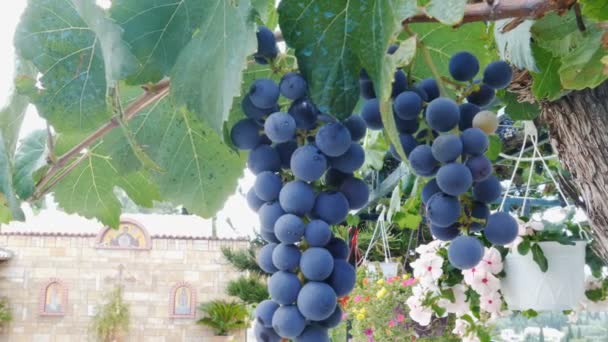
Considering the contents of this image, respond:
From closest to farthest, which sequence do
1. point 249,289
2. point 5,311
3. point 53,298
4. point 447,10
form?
point 447,10, point 249,289, point 5,311, point 53,298

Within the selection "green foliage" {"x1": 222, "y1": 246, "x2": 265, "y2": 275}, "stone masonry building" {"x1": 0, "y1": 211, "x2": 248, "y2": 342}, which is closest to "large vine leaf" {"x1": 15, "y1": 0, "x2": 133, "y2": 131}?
"green foliage" {"x1": 222, "y1": 246, "x2": 265, "y2": 275}

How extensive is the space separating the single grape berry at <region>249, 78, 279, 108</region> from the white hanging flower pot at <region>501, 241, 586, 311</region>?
1.09 meters

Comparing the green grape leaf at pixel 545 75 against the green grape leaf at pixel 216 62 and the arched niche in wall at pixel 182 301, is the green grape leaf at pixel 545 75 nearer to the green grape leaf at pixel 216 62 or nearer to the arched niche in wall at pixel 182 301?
the green grape leaf at pixel 216 62

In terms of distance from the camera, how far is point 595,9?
19.0 inches

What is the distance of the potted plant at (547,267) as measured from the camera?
1365 mm

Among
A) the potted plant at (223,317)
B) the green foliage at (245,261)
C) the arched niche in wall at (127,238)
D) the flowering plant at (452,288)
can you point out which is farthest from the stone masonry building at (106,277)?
the flowering plant at (452,288)

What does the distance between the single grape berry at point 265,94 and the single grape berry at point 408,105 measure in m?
0.10

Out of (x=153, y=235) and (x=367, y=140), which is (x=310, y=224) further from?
(x=153, y=235)

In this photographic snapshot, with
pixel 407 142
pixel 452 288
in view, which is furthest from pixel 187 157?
pixel 452 288

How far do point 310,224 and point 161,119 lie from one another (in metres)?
0.29

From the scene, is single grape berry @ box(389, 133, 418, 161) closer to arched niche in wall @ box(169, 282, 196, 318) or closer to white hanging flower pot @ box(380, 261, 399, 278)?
white hanging flower pot @ box(380, 261, 399, 278)

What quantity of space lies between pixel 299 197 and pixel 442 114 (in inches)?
5.1

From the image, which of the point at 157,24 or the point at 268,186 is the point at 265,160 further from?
the point at 157,24

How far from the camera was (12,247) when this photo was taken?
341 inches
